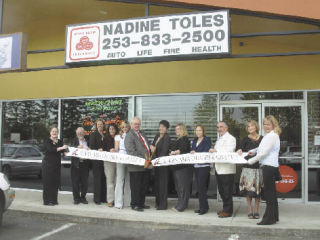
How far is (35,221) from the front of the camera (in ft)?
23.7

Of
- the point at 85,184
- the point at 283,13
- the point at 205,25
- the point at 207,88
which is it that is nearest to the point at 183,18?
the point at 205,25

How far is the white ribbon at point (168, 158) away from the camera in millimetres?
6883

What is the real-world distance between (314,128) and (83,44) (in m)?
5.43

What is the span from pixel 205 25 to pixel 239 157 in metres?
2.52

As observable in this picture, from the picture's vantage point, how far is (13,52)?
8.01 metres

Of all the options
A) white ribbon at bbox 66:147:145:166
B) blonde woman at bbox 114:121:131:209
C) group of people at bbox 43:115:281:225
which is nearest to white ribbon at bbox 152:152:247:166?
group of people at bbox 43:115:281:225

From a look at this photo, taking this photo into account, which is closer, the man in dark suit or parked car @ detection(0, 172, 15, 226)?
parked car @ detection(0, 172, 15, 226)

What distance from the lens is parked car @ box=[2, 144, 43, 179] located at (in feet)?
33.4

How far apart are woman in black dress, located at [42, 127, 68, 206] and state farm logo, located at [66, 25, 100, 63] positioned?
1.68m

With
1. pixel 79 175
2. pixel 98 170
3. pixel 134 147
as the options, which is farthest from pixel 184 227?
pixel 79 175

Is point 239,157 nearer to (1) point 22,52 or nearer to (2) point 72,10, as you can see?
(1) point 22,52

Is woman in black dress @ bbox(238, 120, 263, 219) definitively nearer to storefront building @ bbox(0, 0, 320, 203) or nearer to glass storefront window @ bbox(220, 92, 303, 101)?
storefront building @ bbox(0, 0, 320, 203)

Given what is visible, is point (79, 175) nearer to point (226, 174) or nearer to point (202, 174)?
point (202, 174)

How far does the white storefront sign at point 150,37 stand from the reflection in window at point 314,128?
9.94ft
